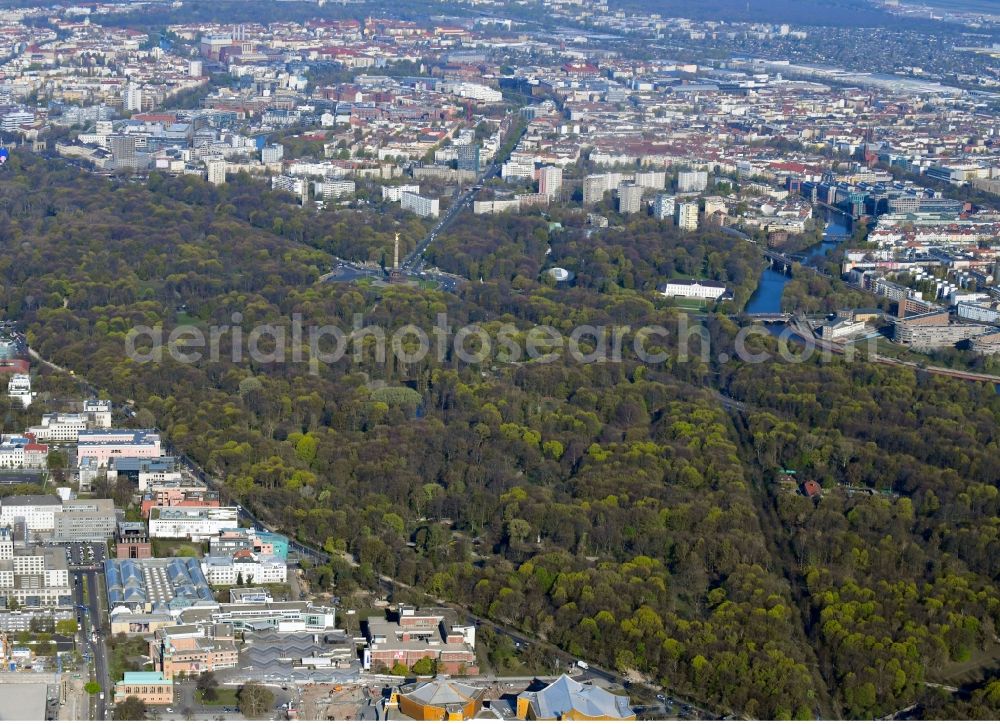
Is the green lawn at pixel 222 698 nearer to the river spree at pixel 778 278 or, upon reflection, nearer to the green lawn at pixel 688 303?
the green lawn at pixel 688 303

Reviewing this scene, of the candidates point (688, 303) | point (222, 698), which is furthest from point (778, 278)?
point (222, 698)

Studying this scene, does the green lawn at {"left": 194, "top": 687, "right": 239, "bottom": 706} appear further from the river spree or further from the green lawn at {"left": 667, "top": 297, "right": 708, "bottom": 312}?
the river spree

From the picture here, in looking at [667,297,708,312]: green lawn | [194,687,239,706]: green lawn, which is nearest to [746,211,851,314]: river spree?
[667,297,708,312]: green lawn

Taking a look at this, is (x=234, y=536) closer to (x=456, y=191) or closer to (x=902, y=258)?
(x=902, y=258)

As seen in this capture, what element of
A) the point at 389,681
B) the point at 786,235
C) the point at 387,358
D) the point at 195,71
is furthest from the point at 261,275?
the point at 195,71

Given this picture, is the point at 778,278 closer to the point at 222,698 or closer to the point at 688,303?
the point at 688,303

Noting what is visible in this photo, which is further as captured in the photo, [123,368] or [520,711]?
[123,368]

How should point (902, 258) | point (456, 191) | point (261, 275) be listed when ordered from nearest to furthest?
point (261, 275) → point (902, 258) → point (456, 191)

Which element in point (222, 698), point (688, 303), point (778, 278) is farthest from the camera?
point (778, 278)
